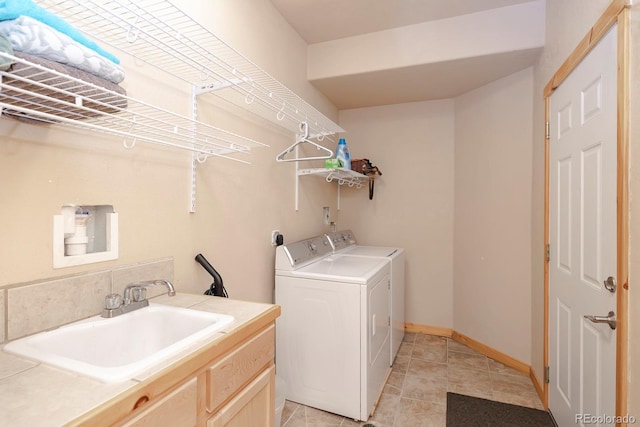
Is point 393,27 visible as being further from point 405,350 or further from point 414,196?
point 405,350

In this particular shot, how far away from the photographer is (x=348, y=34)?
8.33ft

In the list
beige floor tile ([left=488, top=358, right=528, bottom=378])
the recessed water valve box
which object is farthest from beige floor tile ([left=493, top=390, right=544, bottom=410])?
the recessed water valve box

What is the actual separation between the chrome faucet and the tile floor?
1.22 metres

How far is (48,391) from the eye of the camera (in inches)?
25.2

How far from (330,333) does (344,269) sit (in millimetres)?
417

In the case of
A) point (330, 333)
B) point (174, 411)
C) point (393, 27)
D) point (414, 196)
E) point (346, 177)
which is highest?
point (393, 27)

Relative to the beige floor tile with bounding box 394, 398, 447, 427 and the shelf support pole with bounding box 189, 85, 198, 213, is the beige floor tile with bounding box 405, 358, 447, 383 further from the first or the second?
the shelf support pole with bounding box 189, 85, 198, 213

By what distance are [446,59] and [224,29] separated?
1607mm

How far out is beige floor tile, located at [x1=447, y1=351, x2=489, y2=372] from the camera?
252cm

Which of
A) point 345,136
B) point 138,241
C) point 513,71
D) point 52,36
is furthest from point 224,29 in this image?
point 513,71

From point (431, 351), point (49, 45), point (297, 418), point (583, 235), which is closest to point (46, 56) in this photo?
point (49, 45)

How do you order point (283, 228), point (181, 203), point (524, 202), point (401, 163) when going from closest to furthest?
point (181, 203) < point (283, 228) < point (524, 202) < point (401, 163)

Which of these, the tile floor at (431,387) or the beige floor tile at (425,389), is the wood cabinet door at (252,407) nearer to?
the tile floor at (431,387)

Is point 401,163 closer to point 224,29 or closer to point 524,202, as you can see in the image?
point 524,202
